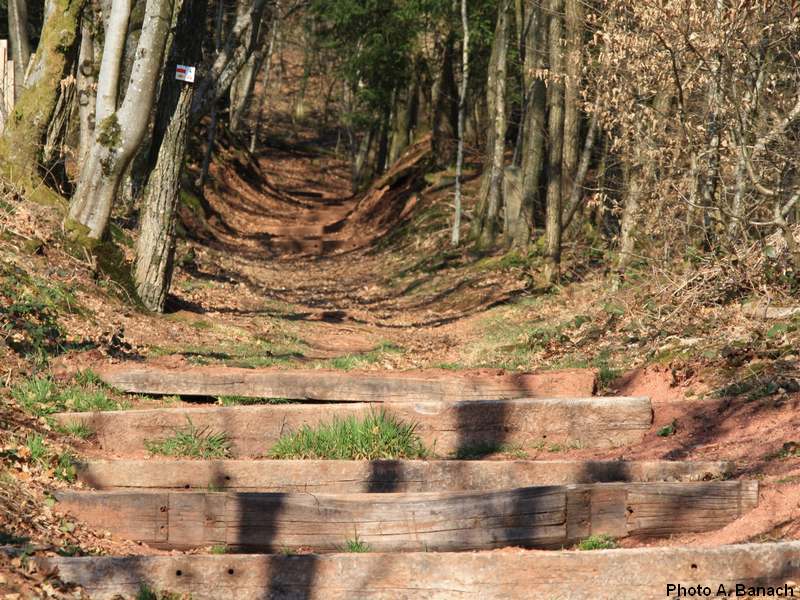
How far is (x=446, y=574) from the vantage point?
4.91m

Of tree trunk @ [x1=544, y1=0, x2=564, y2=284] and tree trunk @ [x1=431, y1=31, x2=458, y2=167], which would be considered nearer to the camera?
tree trunk @ [x1=544, y1=0, x2=564, y2=284]

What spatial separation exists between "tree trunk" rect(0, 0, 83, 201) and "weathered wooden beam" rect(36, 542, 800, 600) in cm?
1034

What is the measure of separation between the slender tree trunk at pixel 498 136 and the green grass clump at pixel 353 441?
58.9ft

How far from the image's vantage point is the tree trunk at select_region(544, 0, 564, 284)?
19.3 meters

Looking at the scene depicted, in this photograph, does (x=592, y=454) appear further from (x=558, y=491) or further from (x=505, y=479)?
(x=558, y=491)

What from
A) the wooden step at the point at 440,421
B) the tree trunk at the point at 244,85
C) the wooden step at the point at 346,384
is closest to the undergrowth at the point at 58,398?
the wooden step at the point at 440,421

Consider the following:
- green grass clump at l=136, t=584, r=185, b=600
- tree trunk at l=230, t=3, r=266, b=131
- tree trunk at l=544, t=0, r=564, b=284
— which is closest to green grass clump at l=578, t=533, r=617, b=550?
green grass clump at l=136, t=584, r=185, b=600

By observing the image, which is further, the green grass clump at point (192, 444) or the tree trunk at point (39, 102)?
the tree trunk at point (39, 102)

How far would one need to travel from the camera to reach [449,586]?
4.90 meters

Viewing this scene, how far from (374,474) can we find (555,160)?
13.2 m

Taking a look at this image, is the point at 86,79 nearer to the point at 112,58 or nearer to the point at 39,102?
the point at 39,102

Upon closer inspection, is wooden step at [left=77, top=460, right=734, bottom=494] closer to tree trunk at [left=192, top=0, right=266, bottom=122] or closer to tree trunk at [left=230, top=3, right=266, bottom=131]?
tree trunk at [left=192, top=0, right=266, bottom=122]

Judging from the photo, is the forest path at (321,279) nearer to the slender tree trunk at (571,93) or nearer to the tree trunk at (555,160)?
the tree trunk at (555,160)

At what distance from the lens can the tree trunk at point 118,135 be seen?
1361 cm
